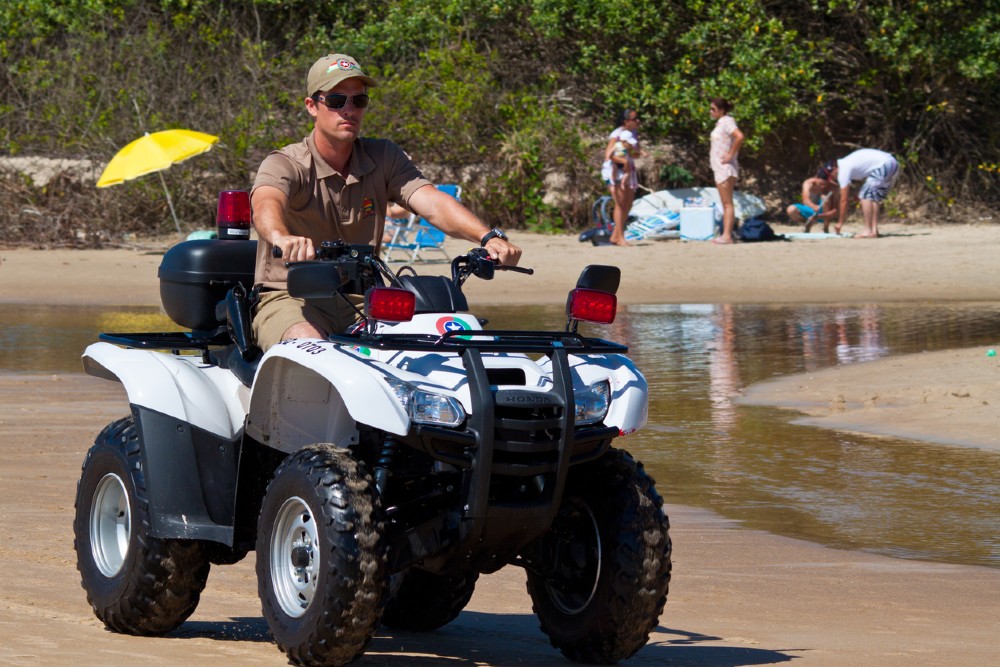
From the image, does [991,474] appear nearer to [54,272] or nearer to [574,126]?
[54,272]

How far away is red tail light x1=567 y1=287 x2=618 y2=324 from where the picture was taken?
4203mm

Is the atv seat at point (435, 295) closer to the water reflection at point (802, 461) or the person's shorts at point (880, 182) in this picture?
the water reflection at point (802, 461)

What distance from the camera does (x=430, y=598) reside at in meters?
5.00

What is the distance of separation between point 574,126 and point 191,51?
19.6ft

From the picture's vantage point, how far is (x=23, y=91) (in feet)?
79.2

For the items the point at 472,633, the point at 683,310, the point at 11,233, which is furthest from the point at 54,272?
the point at 472,633

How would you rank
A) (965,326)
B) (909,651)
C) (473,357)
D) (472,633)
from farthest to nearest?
1. (965,326)
2. (472,633)
3. (909,651)
4. (473,357)

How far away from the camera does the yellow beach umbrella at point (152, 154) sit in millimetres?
18328

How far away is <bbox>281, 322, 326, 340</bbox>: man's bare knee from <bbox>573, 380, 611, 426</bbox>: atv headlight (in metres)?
0.85

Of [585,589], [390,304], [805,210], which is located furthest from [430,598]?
[805,210]

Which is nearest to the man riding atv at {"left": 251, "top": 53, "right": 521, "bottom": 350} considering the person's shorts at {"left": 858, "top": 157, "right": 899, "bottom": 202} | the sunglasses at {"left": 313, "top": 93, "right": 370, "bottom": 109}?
the sunglasses at {"left": 313, "top": 93, "right": 370, "bottom": 109}

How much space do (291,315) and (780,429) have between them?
539 cm

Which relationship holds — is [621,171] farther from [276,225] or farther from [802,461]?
[276,225]

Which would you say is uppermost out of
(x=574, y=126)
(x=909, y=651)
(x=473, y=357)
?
(x=574, y=126)
